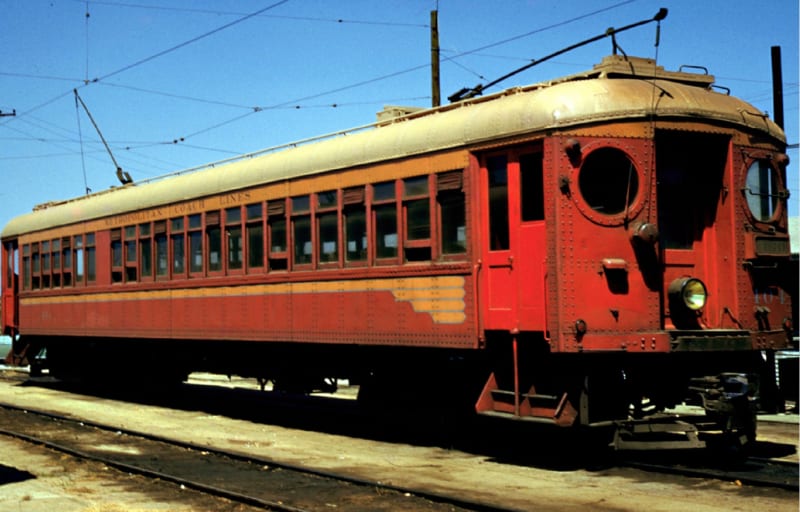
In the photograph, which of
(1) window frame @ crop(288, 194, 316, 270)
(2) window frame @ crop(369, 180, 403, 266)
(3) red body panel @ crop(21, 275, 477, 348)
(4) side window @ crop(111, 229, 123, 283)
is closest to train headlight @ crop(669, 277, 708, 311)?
(3) red body panel @ crop(21, 275, 477, 348)

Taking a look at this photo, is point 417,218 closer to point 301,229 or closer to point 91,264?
point 301,229

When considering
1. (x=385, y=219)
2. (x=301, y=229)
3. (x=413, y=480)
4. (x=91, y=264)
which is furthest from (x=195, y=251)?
(x=413, y=480)

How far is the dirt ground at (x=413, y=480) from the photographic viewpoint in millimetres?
8875

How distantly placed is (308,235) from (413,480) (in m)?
4.53

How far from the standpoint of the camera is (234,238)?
15.4m

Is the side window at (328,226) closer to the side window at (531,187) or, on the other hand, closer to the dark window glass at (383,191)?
the dark window glass at (383,191)

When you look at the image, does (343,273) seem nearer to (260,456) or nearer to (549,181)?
(260,456)

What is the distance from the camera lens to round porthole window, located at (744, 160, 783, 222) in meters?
11.1

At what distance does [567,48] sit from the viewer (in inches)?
529

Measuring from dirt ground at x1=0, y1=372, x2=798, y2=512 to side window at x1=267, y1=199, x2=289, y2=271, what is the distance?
227 cm

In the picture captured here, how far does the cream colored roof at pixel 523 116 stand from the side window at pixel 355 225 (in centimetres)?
38

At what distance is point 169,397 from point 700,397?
12024 mm

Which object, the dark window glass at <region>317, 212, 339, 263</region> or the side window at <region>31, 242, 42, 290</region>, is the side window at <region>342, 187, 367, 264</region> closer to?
the dark window glass at <region>317, 212, 339, 263</region>

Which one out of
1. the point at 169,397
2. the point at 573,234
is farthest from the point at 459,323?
the point at 169,397
